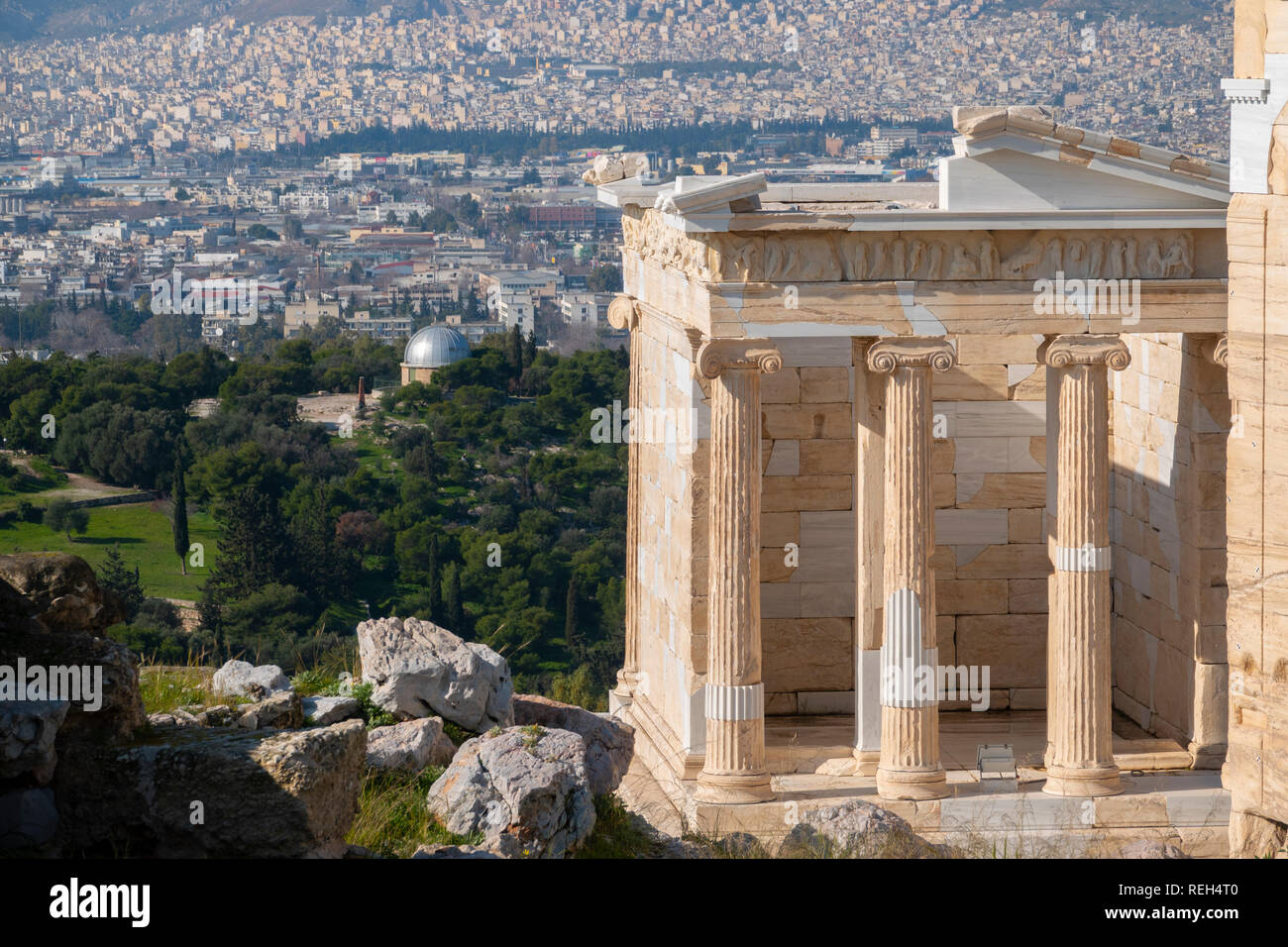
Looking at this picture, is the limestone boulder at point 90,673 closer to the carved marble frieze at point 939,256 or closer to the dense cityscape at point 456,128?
the carved marble frieze at point 939,256

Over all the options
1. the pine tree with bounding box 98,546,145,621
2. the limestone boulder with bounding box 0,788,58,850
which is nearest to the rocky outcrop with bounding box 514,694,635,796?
the limestone boulder with bounding box 0,788,58,850

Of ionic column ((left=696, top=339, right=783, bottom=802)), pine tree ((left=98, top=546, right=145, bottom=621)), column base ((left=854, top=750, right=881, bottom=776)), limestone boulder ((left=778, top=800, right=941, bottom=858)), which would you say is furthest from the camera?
pine tree ((left=98, top=546, right=145, bottom=621))

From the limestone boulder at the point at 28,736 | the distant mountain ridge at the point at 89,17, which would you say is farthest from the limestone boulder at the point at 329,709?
the distant mountain ridge at the point at 89,17

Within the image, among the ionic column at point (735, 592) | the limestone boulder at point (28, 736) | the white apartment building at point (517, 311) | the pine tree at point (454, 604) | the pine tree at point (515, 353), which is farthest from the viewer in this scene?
the white apartment building at point (517, 311)

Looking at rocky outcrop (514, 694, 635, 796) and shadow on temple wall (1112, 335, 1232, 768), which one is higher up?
shadow on temple wall (1112, 335, 1232, 768)

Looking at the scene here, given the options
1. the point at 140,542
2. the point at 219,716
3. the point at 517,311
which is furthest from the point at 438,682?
the point at 517,311

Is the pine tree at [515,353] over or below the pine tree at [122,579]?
over

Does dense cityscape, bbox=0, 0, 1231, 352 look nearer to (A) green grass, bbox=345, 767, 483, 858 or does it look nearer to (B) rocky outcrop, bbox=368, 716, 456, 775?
(B) rocky outcrop, bbox=368, 716, 456, 775
